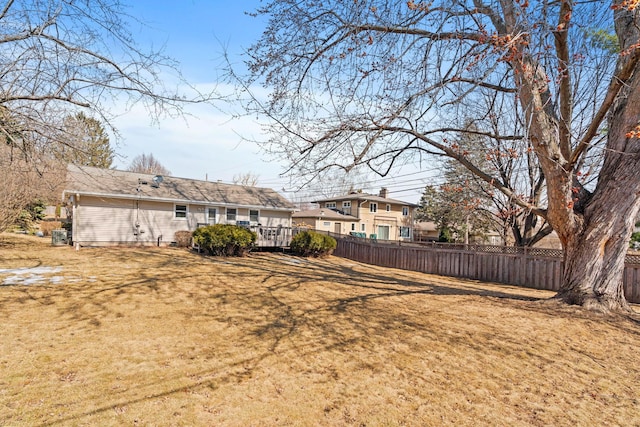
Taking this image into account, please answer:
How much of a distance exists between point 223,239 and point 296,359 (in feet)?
30.8

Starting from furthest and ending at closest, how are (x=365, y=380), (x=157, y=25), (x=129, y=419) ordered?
(x=157, y=25) → (x=365, y=380) → (x=129, y=419)

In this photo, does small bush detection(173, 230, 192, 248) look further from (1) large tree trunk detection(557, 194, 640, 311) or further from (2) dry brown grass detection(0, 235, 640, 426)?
(1) large tree trunk detection(557, 194, 640, 311)

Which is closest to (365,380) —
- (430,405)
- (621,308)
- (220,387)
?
(430,405)

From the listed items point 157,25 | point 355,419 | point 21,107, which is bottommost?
point 355,419

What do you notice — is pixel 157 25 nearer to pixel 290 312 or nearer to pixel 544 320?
pixel 290 312

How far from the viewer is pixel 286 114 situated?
582 centimetres

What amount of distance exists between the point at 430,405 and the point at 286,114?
484 centimetres

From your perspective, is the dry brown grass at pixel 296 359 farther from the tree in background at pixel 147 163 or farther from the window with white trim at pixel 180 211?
the tree in background at pixel 147 163

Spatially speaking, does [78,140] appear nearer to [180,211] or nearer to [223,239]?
[223,239]

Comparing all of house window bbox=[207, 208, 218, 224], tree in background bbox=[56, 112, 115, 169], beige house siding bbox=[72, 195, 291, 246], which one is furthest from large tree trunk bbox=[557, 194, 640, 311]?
house window bbox=[207, 208, 218, 224]

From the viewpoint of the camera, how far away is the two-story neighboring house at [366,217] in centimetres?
2984

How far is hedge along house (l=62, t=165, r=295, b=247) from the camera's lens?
45.1 feet

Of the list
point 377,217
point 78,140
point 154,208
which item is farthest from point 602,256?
point 377,217

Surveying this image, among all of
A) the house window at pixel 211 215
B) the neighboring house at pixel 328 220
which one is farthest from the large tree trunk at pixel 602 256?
the neighboring house at pixel 328 220
